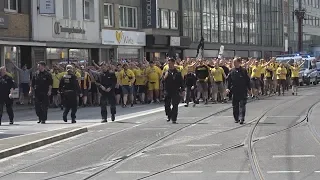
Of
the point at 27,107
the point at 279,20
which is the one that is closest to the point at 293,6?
the point at 279,20

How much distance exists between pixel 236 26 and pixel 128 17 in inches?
899

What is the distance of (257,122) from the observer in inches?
703

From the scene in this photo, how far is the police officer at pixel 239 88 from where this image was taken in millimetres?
17750

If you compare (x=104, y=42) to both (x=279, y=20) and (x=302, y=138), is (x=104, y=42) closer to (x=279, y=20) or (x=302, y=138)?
(x=302, y=138)

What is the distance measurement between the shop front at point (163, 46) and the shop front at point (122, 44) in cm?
73

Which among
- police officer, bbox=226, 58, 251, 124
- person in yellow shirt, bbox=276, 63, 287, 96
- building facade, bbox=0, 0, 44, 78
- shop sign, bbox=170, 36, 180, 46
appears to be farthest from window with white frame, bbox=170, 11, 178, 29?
police officer, bbox=226, 58, 251, 124

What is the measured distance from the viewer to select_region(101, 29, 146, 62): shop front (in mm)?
39112

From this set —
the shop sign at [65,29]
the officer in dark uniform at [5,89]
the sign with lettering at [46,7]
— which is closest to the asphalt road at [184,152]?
the officer in dark uniform at [5,89]

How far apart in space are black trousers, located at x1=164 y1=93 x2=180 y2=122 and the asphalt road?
0.36m

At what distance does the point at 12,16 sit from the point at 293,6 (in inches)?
2312

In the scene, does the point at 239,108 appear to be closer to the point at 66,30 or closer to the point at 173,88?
the point at 173,88

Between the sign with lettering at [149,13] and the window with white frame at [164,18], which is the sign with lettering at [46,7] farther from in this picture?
the window with white frame at [164,18]

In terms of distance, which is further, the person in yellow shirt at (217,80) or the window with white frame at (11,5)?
the window with white frame at (11,5)

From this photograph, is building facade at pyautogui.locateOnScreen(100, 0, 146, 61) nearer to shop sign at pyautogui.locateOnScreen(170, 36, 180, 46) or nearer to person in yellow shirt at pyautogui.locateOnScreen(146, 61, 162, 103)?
shop sign at pyautogui.locateOnScreen(170, 36, 180, 46)
